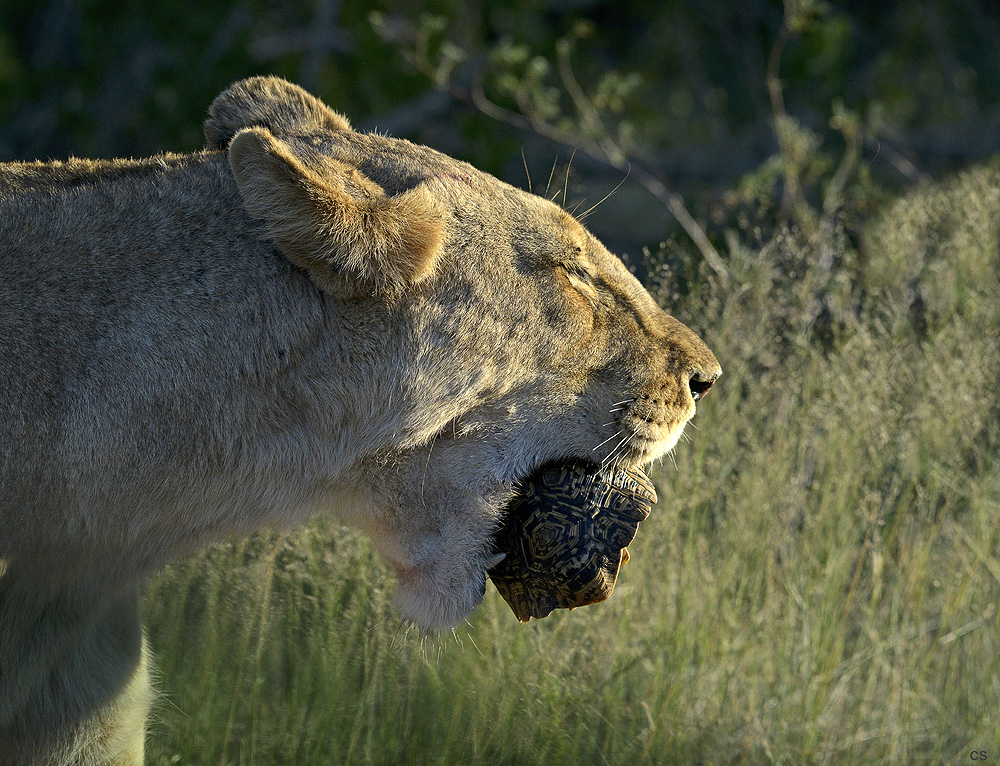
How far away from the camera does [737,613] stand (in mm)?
3191

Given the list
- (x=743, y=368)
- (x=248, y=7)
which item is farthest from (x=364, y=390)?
(x=248, y=7)

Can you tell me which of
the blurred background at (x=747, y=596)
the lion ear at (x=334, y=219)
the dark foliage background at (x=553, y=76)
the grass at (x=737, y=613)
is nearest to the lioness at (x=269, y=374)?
the lion ear at (x=334, y=219)

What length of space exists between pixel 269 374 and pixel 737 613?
5.86 feet

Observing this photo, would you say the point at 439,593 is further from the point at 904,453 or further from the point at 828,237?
the point at 828,237

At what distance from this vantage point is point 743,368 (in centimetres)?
336

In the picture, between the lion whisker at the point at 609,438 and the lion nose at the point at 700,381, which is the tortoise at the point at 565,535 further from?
the lion nose at the point at 700,381

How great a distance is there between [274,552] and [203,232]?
1.05m

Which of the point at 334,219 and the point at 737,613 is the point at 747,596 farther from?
the point at 334,219

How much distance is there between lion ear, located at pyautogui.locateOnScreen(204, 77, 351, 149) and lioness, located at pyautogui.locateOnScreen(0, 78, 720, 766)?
0.11ft

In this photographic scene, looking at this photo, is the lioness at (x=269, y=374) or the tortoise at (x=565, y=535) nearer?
the lioness at (x=269, y=374)

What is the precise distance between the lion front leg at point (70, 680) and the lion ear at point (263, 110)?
3.49 ft

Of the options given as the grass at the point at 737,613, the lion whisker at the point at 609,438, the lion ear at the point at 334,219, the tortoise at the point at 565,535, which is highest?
the lion ear at the point at 334,219

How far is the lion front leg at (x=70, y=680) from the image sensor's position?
207 cm

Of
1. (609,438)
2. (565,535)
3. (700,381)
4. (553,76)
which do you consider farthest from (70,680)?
(553,76)
